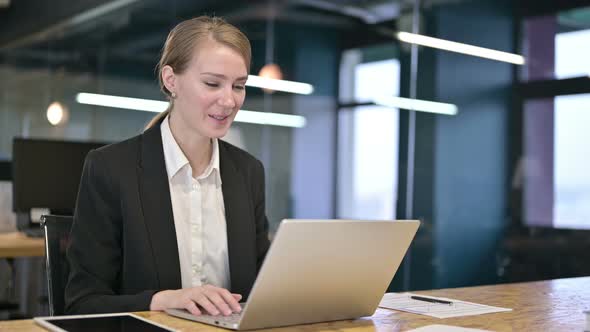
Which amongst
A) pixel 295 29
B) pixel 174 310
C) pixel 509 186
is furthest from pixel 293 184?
pixel 174 310

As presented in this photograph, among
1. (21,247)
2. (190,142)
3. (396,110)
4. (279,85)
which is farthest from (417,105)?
(190,142)

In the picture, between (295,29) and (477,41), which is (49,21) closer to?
(295,29)

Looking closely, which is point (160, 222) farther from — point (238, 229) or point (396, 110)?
point (396, 110)

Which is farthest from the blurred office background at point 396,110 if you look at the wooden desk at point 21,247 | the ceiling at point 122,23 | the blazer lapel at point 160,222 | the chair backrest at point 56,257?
the blazer lapel at point 160,222

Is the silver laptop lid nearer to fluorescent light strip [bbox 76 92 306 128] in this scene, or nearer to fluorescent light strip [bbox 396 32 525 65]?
fluorescent light strip [bbox 396 32 525 65]

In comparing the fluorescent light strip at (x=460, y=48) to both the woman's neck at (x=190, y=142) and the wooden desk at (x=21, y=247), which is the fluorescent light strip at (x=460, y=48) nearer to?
the wooden desk at (x=21, y=247)

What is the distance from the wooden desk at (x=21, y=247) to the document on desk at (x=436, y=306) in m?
1.93

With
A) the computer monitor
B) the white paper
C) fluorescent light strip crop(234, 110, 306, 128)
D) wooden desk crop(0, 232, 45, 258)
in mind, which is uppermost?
fluorescent light strip crop(234, 110, 306, 128)

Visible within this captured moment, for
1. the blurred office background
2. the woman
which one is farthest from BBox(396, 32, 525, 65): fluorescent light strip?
the woman

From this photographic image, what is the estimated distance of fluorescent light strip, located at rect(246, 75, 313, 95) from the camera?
577 cm

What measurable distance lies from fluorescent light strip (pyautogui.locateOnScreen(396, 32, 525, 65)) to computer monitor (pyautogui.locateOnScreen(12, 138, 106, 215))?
2295 mm

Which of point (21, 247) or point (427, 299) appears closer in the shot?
point (427, 299)

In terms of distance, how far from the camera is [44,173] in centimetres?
379

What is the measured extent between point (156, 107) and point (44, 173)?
7.53 ft
